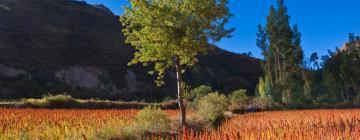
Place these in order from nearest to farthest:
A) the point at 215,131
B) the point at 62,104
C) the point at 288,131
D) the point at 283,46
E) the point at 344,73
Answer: the point at 288,131 < the point at 215,131 < the point at 62,104 < the point at 283,46 < the point at 344,73

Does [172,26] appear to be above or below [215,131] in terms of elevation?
above

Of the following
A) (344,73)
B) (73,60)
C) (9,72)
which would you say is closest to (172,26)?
(9,72)

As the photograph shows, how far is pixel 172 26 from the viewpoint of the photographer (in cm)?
1438

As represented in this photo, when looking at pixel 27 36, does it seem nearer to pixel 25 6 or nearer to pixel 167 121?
pixel 25 6

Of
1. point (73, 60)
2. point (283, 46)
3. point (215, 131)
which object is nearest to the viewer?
point (215, 131)

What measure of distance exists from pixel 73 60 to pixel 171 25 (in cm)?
5421

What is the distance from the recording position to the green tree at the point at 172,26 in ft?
46.4

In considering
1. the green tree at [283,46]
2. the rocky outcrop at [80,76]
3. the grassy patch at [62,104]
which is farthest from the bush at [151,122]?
the rocky outcrop at [80,76]

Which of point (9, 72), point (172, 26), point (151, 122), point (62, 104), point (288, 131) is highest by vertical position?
point (9, 72)

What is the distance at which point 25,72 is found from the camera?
56.0 m

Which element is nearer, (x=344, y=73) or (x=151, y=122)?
(x=151, y=122)

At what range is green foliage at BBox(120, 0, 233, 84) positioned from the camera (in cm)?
1414

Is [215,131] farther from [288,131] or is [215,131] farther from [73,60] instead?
[73,60]

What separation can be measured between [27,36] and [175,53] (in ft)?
198
